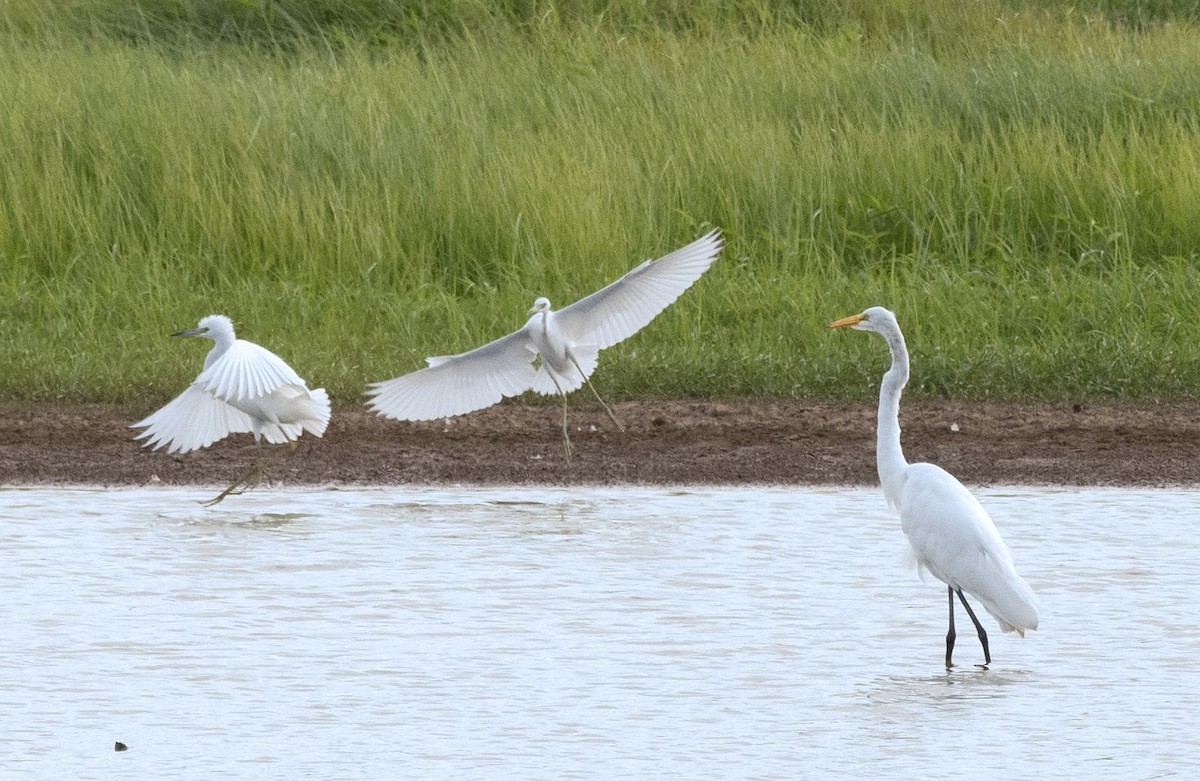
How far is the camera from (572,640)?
5.32 m

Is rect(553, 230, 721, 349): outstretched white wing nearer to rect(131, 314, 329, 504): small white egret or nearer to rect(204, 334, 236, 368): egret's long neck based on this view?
rect(131, 314, 329, 504): small white egret

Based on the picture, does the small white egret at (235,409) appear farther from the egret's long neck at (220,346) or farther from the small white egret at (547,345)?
the small white egret at (547,345)

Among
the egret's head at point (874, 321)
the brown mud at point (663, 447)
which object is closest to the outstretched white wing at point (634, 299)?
the brown mud at point (663, 447)

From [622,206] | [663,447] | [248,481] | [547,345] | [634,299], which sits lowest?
[663,447]

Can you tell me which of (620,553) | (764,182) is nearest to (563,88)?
(764,182)

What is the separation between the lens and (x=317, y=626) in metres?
5.48

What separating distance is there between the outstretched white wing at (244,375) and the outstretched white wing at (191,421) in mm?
396

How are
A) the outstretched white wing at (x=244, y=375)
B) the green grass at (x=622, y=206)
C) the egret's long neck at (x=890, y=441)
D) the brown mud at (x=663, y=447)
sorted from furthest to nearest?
the green grass at (x=622, y=206)
the brown mud at (x=663, y=447)
the outstretched white wing at (x=244, y=375)
the egret's long neck at (x=890, y=441)

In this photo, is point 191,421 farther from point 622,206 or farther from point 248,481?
point 622,206

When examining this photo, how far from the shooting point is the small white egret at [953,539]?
5.18 meters

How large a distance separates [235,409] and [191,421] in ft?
0.64

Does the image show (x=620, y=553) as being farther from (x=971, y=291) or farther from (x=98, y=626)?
(x=971, y=291)

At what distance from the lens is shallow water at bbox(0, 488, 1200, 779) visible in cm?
438

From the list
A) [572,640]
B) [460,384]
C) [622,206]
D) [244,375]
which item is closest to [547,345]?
[460,384]
